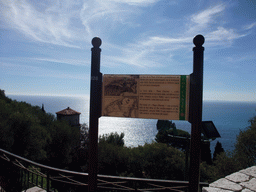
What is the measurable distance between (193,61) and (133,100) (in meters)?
1.05

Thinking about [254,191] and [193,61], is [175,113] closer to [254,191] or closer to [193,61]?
[193,61]

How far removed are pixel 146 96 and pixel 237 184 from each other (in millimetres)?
4084

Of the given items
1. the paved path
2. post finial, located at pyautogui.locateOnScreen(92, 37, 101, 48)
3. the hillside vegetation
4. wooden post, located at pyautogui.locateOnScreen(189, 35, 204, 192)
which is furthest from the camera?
the hillside vegetation

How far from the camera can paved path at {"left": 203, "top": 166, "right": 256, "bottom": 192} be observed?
13.2ft

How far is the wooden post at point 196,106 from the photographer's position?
2256 millimetres

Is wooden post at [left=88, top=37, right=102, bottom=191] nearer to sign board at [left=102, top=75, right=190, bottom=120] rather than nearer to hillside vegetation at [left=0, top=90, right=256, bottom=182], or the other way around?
sign board at [left=102, top=75, right=190, bottom=120]

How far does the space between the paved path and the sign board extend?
9.12 ft

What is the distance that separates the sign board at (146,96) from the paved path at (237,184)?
2.78 metres

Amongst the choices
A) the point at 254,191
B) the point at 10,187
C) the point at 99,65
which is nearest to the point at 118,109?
the point at 99,65

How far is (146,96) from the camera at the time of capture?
247cm

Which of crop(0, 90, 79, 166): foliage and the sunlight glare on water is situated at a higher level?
crop(0, 90, 79, 166): foliage

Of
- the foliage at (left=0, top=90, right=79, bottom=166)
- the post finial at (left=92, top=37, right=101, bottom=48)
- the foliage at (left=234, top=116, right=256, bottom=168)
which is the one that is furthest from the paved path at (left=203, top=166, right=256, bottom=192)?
the foliage at (left=0, top=90, right=79, bottom=166)

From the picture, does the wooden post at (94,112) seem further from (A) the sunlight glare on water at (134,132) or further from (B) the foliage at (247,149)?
(A) the sunlight glare on water at (134,132)

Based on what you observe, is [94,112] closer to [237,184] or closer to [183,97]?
[183,97]
